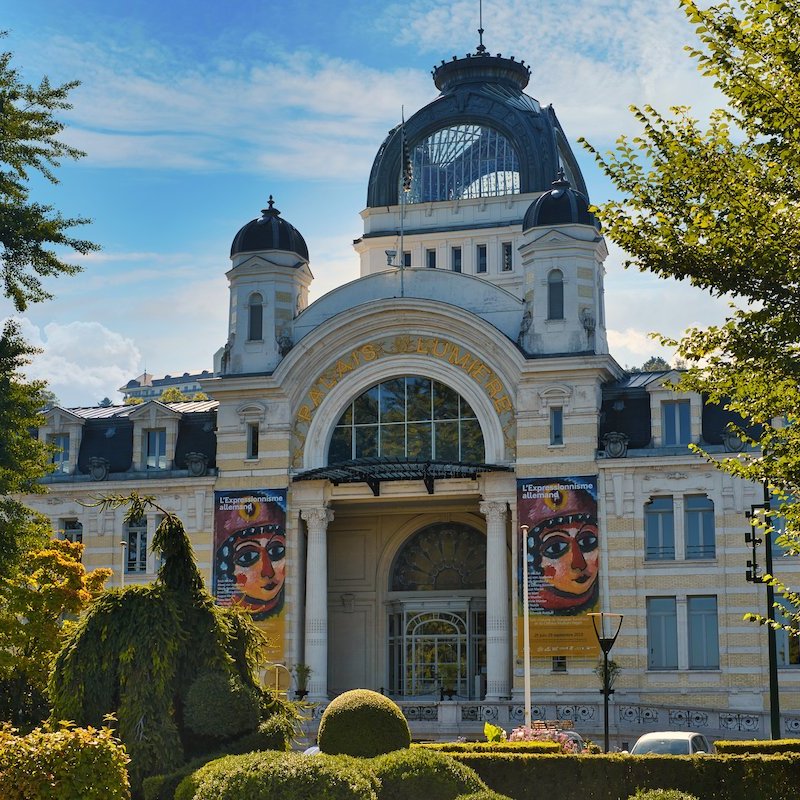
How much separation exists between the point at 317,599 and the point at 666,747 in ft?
73.7

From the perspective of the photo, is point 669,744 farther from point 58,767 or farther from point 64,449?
point 64,449

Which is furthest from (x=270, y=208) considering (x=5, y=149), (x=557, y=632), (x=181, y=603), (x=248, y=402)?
(x=181, y=603)

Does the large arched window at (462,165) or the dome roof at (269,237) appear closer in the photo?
the dome roof at (269,237)

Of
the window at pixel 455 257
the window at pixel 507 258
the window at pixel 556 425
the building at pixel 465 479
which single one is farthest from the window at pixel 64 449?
the window at pixel 556 425

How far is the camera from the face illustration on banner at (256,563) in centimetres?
5753

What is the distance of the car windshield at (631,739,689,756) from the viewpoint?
37.0m

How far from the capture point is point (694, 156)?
24.9m

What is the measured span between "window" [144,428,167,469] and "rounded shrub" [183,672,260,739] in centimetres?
3365

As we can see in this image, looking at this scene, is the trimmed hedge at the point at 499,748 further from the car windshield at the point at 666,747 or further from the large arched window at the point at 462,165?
the large arched window at the point at 462,165

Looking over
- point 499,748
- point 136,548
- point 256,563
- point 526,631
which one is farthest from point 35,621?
point 136,548

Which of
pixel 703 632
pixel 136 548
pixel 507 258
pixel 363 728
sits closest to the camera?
pixel 363 728

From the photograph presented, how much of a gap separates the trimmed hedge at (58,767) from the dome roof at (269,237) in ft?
132

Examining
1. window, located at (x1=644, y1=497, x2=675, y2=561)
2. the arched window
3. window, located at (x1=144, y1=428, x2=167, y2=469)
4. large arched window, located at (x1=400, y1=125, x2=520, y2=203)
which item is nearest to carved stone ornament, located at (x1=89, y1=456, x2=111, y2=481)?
window, located at (x1=144, y1=428, x2=167, y2=469)

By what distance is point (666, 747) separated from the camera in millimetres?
37125
